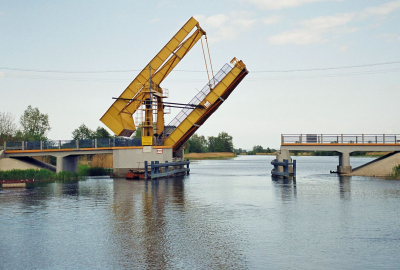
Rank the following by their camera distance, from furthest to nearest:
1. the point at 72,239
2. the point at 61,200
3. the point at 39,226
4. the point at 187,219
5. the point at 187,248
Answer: the point at 61,200, the point at 187,219, the point at 39,226, the point at 72,239, the point at 187,248

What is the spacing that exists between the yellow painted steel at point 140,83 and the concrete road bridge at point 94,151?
6.94ft

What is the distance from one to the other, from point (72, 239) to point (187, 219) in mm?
4443

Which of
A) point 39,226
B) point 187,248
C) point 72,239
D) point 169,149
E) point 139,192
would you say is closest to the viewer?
point 187,248

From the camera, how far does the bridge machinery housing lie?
36500 mm

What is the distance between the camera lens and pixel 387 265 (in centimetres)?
930

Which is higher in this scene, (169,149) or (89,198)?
(169,149)

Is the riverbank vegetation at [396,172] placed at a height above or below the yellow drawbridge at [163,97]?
below

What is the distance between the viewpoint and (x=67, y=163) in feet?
140

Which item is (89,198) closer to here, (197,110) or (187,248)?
(187,248)

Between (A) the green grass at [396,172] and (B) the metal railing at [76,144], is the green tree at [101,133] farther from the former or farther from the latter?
(A) the green grass at [396,172]

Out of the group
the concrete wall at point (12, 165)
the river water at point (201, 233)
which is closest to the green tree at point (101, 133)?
the concrete wall at point (12, 165)

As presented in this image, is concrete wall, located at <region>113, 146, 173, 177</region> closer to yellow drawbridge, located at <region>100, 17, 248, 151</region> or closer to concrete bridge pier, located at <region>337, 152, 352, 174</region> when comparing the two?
yellow drawbridge, located at <region>100, 17, 248, 151</region>

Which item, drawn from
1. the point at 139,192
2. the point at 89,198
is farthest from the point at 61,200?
A: the point at 139,192

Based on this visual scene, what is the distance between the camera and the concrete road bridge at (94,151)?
3922 centimetres
